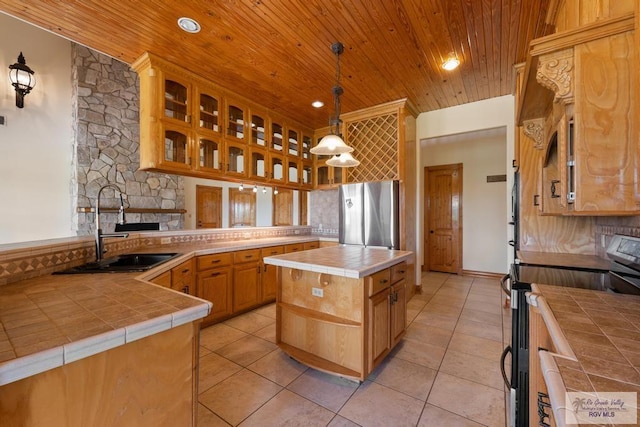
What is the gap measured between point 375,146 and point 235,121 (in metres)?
1.93

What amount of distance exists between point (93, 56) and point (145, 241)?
371 cm

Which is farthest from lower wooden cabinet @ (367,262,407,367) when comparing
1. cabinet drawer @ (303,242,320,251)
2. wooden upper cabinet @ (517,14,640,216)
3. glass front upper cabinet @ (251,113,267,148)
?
glass front upper cabinet @ (251,113,267,148)

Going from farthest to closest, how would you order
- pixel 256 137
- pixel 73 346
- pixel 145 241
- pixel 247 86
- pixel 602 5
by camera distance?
pixel 256 137 < pixel 247 86 < pixel 145 241 < pixel 602 5 < pixel 73 346

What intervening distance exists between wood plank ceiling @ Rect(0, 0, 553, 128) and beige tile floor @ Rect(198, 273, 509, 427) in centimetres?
273

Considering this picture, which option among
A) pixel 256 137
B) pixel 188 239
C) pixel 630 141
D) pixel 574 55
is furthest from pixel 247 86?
pixel 630 141

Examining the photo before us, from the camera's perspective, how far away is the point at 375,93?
3.19 m

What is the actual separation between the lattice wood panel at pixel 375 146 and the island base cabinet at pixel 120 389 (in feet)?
10.00

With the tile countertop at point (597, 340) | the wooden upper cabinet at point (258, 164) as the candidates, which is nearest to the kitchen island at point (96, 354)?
the tile countertop at point (597, 340)

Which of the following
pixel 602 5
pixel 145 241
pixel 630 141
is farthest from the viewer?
pixel 145 241

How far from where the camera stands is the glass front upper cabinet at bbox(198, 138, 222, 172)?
287cm

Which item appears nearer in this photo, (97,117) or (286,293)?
(286,293)

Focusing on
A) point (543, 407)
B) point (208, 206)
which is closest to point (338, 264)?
point (543, 407)

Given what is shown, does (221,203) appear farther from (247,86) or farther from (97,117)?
(247,86)

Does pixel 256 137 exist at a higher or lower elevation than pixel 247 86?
lower
